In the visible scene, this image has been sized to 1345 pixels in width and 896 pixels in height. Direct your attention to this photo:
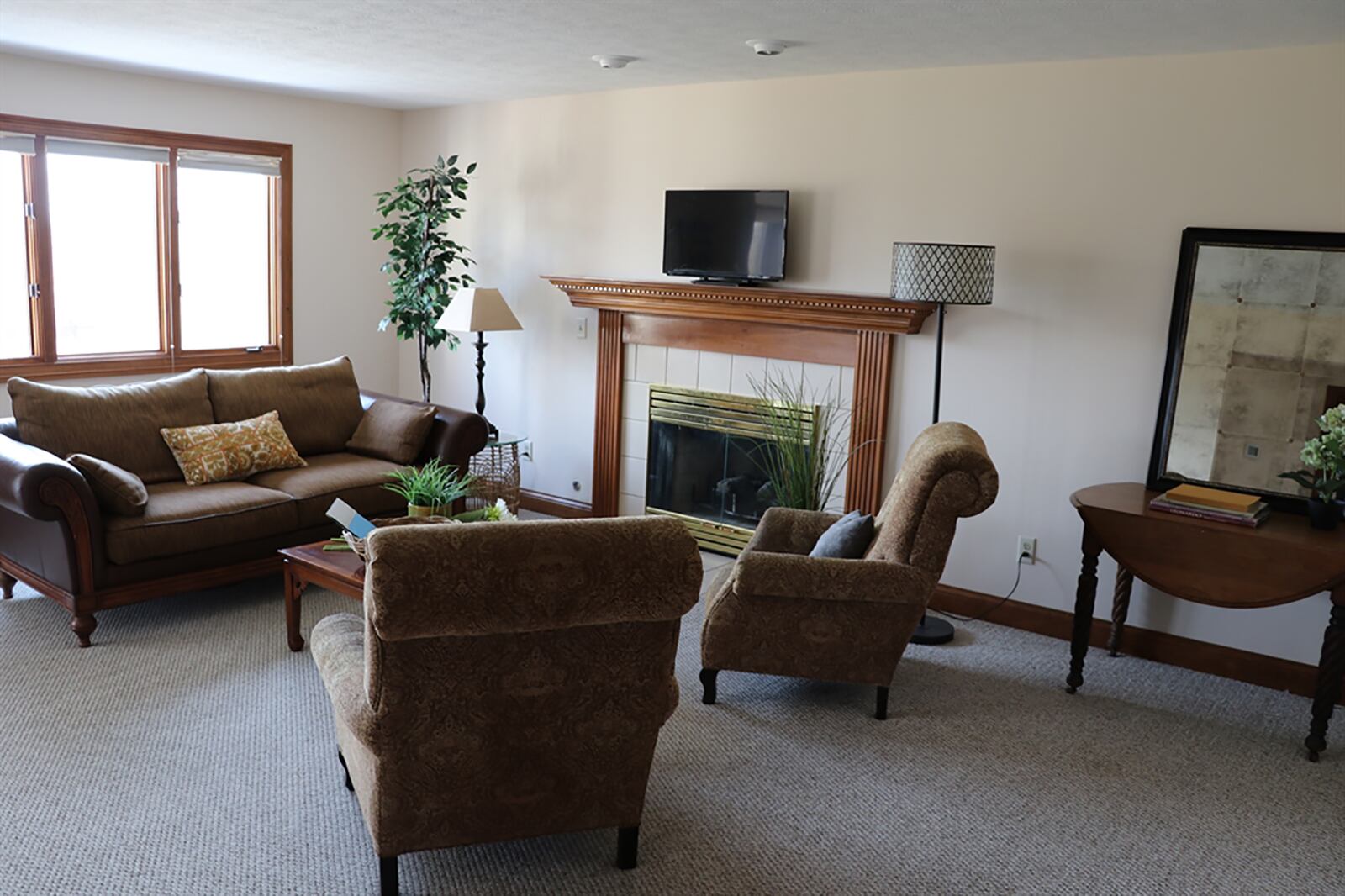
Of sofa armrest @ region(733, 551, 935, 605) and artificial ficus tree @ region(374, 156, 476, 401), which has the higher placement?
artificial ficus tree @ region(374, 156, 476, 401)

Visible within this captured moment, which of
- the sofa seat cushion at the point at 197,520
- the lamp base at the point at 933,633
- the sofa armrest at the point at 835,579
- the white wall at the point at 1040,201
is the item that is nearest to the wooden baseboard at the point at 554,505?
the white wall at the point at 1040,201

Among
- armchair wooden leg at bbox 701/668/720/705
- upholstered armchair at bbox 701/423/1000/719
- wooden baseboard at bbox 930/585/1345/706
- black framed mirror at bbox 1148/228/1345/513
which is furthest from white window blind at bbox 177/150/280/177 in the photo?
black framed mirror at bbox 1148/228/1345/513

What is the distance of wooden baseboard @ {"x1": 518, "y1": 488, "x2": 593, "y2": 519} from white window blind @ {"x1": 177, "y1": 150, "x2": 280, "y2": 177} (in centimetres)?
228

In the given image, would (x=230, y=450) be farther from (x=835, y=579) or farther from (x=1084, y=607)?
(x=1084, y=607)

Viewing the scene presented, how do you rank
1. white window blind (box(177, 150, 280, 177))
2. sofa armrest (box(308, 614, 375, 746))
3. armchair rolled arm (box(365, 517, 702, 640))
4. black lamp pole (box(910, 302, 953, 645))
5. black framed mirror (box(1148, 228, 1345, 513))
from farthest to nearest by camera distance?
1. white window blind (box(177, 150, 280, 177))
2. black lamp pole (box(910, 302, 953, 645))
3. black framed mirror (box(1148, 228, 1345, 513))
4. sofa armrest (box(308, 614, 375, 746))
5. armchair rolled arm (box(365, 517, 702, 640))

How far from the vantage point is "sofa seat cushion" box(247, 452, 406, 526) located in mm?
4457

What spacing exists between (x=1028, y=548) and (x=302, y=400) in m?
3.38

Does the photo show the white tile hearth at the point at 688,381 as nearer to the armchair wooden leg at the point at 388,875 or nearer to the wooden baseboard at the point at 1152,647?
the wooden baseboard at the point at 1152,647

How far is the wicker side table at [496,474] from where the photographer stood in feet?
17.5

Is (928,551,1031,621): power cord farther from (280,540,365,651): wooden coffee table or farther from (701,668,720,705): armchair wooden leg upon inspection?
(280,540,365,651): wooden coffee table

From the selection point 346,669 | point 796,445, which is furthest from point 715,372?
point 346,669

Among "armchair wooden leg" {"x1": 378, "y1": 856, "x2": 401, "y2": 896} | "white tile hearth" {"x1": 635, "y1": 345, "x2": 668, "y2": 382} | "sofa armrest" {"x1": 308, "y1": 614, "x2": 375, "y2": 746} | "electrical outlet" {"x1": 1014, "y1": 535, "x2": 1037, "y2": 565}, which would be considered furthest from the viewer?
"white tile hearth" {"x1": 635, "y1": 345, "x2": 668, "y2": 382}

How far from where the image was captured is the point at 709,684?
3504 mm

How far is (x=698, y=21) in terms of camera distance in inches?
142
